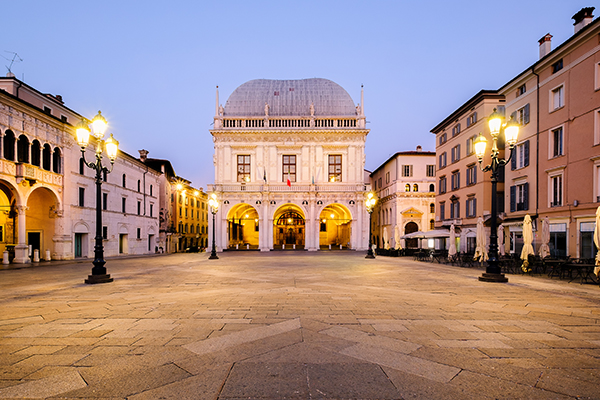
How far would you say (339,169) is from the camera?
43.6 meters

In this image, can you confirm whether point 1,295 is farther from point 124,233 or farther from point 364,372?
point 124,233

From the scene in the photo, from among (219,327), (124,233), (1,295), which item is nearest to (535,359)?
(219,327)

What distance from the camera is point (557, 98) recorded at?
2138 cm

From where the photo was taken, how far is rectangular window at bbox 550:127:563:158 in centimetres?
2069

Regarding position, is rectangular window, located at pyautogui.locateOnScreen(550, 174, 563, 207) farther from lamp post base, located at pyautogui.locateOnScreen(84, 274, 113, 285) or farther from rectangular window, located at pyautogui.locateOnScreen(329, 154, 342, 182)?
lamp post base, located at pyautogui.locateOnScreen(84, 274, 113, 285)

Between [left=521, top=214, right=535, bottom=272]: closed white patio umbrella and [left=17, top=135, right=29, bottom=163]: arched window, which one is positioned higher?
[left=17, top=135, right=29, bottom=163]: arched window

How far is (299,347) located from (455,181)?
1338 inches

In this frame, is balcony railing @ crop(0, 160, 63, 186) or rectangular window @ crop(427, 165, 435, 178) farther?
rectangular window @ crop(427, 165, 435, 178)

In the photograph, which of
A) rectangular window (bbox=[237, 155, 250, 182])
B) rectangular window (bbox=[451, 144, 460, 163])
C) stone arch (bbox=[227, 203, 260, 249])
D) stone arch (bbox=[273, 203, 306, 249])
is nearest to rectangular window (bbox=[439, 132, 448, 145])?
rectangular window (bbox=[451, 144, 460, 163])

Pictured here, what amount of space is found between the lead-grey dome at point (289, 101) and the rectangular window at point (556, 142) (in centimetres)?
2650

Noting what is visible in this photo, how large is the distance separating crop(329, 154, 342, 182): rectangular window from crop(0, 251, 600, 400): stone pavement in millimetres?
34828

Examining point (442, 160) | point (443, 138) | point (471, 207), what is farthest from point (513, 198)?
point (443, 138)

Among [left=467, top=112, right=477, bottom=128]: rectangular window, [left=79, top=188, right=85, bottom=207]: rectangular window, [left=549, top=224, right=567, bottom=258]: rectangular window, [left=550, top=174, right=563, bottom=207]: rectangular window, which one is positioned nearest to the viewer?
[left=549, top=224, right=567, bottom=258]: rectangular window

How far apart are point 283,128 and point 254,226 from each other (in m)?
17.4
